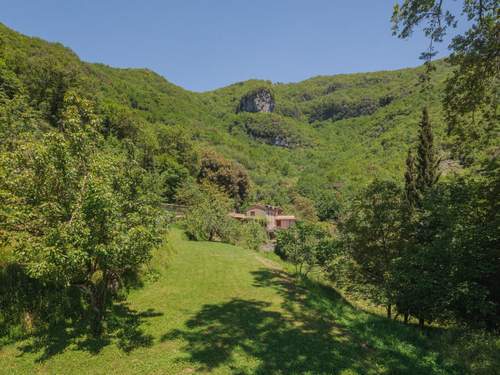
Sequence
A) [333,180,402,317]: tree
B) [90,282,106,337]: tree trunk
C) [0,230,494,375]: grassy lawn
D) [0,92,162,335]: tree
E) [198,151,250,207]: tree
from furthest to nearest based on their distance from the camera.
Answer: [198,151,250,207]: tree, [333,180,402,317]: tree, [90,282,106,337]: tree trunk, [0,230,494,375]: grassy lawn, [0,92,162,335]: tree

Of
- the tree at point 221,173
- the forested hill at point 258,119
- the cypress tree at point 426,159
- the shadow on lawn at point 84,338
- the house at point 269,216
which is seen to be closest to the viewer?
the shadow on lawn at point 84,338

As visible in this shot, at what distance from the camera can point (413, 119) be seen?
91.6 m

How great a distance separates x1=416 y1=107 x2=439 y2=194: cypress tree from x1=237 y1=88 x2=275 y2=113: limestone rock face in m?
151

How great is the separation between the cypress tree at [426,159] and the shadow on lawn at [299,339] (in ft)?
66.6

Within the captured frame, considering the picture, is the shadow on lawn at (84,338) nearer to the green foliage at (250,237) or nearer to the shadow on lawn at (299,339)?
the shadow on lawn at (299,339)

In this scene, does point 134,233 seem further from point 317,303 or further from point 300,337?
point 317,303

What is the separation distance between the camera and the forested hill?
46156 millimetres

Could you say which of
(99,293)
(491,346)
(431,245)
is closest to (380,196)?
(431,245)

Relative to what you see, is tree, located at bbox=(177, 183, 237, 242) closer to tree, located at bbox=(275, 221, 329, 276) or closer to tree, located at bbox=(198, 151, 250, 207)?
tree, located at bbox=(275, 221, 329, 276)

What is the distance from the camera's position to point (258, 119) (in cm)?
15512

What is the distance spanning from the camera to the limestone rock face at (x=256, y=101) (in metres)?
170

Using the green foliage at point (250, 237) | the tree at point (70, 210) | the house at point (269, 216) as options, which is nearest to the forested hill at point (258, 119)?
the house at point (269, 216)

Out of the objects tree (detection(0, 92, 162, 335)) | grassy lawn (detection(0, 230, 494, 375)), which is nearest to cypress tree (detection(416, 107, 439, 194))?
grassy lawn (detection(0, 230, 494, 375))

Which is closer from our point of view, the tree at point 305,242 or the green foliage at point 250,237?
the tree at point 305,242
